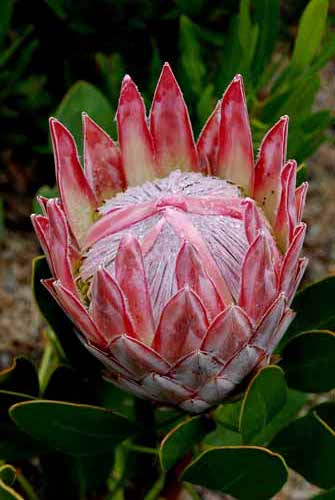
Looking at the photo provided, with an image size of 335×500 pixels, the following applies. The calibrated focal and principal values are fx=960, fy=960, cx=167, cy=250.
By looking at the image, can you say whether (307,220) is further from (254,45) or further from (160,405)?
(160,405)

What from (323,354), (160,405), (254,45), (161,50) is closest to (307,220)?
(161,50)

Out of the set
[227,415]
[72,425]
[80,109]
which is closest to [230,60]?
[80,109]

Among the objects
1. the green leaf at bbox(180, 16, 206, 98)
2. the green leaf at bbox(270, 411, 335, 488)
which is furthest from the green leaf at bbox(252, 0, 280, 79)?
the green leaf at bbox(270, 411, 335, 488)

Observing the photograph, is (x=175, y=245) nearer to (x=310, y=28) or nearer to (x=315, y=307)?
(x=315, y=307)

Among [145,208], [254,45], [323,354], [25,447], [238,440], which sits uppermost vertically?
[254,45]

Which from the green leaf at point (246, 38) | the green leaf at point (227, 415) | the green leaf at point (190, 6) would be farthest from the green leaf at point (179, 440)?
the green leaf at point (190, 6)

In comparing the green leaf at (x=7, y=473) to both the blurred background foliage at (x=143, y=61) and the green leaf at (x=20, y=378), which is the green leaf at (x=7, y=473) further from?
the blurred background foliage at (x=143, y=61)

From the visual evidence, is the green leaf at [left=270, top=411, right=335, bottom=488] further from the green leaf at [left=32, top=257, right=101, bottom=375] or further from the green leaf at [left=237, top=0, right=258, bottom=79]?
the green leaf at [left=237, top=0, right=258, bottom=79]

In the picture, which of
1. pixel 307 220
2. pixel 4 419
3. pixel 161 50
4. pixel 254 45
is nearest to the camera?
pixel 4 419
